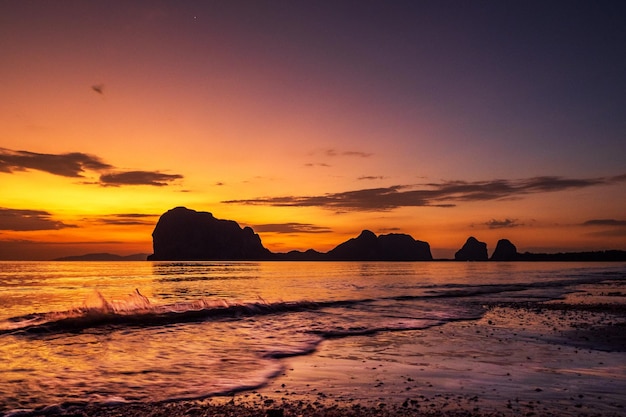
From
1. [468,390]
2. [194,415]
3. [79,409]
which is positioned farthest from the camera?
[468,390]

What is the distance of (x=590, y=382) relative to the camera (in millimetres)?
11648

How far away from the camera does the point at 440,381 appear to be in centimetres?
1191

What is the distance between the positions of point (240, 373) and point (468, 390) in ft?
23.3

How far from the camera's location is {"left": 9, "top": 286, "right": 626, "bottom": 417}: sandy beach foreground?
9.55 m

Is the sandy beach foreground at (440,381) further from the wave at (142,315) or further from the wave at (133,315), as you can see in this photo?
the wave at (133,315)

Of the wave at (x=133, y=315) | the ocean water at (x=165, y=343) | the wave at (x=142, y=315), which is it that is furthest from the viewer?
the wave at (x=133, y=315)

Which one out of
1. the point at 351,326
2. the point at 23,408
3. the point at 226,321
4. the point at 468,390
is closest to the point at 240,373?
the point at 23,408

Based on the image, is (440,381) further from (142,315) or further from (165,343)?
(142,315)

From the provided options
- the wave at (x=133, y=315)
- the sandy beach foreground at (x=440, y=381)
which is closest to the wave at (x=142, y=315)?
the wave at (x=133, y=315)

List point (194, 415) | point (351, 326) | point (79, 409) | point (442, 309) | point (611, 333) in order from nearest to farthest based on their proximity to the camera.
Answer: point (194, 415), point (79, 409), point (611, 333), point (351, 326), point (442, 309)

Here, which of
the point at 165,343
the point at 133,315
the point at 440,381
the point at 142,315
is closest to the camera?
the point at 440,381

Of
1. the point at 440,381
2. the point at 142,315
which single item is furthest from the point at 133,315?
the point at 440,381

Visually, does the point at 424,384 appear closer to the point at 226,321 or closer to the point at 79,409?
the point at 79,409

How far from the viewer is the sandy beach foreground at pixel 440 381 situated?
9.55 meters
